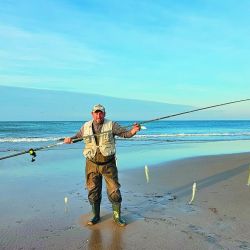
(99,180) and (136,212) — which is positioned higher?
(99,180)

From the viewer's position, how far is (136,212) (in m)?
6.51

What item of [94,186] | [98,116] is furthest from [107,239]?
[98,116]

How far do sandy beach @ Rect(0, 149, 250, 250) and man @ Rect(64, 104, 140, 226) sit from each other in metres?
0.34

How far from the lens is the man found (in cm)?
589

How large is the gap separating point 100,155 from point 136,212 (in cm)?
127

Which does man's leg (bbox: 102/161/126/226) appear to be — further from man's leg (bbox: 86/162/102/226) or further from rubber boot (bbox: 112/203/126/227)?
man's leg (bbox: 86/162/102/226)

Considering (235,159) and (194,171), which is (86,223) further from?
(235,159)

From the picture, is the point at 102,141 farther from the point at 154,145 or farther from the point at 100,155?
the point at 154,145

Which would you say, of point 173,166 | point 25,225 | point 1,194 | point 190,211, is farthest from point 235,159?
point 25,225

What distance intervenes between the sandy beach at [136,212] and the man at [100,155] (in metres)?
0.34

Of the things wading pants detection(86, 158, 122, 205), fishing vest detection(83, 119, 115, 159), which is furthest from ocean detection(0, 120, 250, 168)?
wading pants detection(86, 158, 122, 205)

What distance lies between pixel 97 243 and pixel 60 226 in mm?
874

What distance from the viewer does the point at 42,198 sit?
7.46m

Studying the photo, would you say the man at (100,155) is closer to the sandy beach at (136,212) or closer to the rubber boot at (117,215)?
the rubber boot at (117,215)
